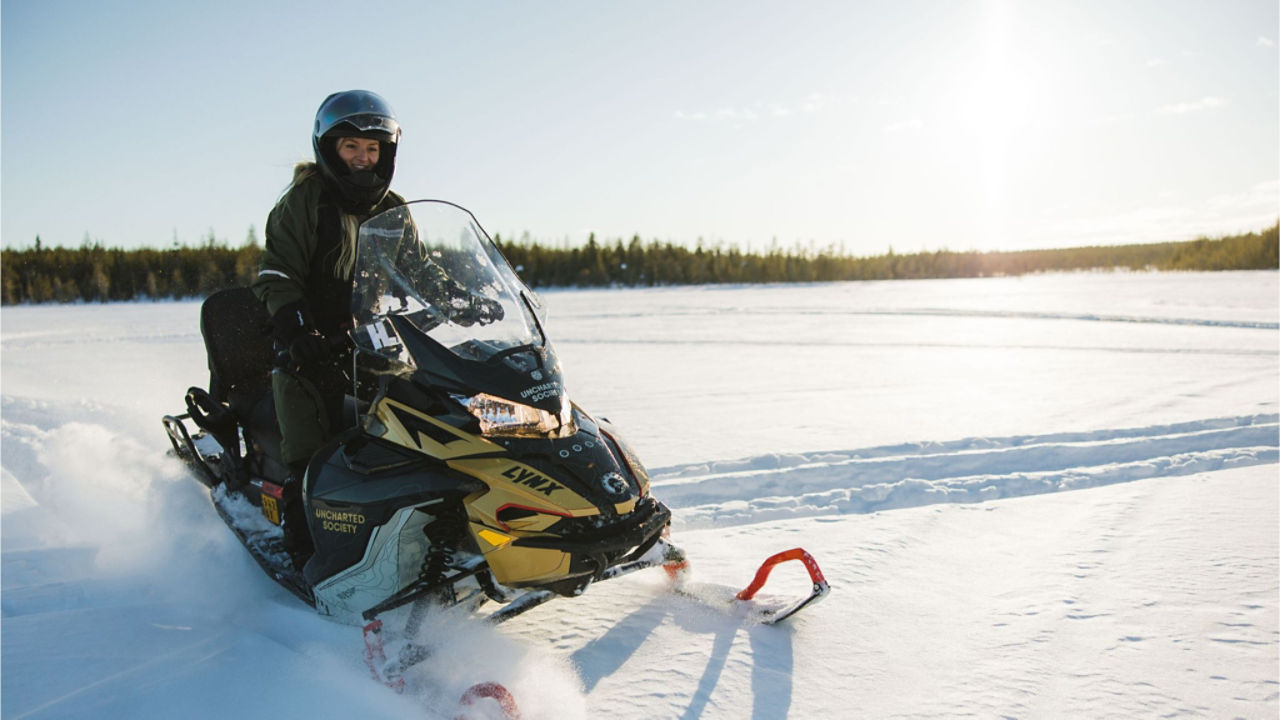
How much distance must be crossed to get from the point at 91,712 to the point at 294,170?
2.13 metres

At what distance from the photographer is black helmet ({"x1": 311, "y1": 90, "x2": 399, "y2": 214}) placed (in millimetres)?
3035

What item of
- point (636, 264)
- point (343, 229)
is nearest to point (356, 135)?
point (343, 229)

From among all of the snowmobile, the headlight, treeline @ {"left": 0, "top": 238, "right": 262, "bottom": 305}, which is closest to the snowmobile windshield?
the snowmobile

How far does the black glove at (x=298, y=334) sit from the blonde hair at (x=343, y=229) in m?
0.32

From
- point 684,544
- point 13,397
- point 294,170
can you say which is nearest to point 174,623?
point 294,170

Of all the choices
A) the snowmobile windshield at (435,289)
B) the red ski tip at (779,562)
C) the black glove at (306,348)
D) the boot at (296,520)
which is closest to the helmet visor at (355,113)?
the snowmobile windshield at (435,289)

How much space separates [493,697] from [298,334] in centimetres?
155

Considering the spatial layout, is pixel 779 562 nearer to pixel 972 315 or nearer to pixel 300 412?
pixel 300 412

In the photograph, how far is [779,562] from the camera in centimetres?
300

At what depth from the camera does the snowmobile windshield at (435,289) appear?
2.70m

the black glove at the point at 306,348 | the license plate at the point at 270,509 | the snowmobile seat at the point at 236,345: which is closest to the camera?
the black glove at the point at 306,348

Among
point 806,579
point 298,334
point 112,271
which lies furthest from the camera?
point 112,271

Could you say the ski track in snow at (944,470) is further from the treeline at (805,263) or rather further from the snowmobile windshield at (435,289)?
the treeline at (805,263)

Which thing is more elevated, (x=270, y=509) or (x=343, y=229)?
(x=343, y=229)
